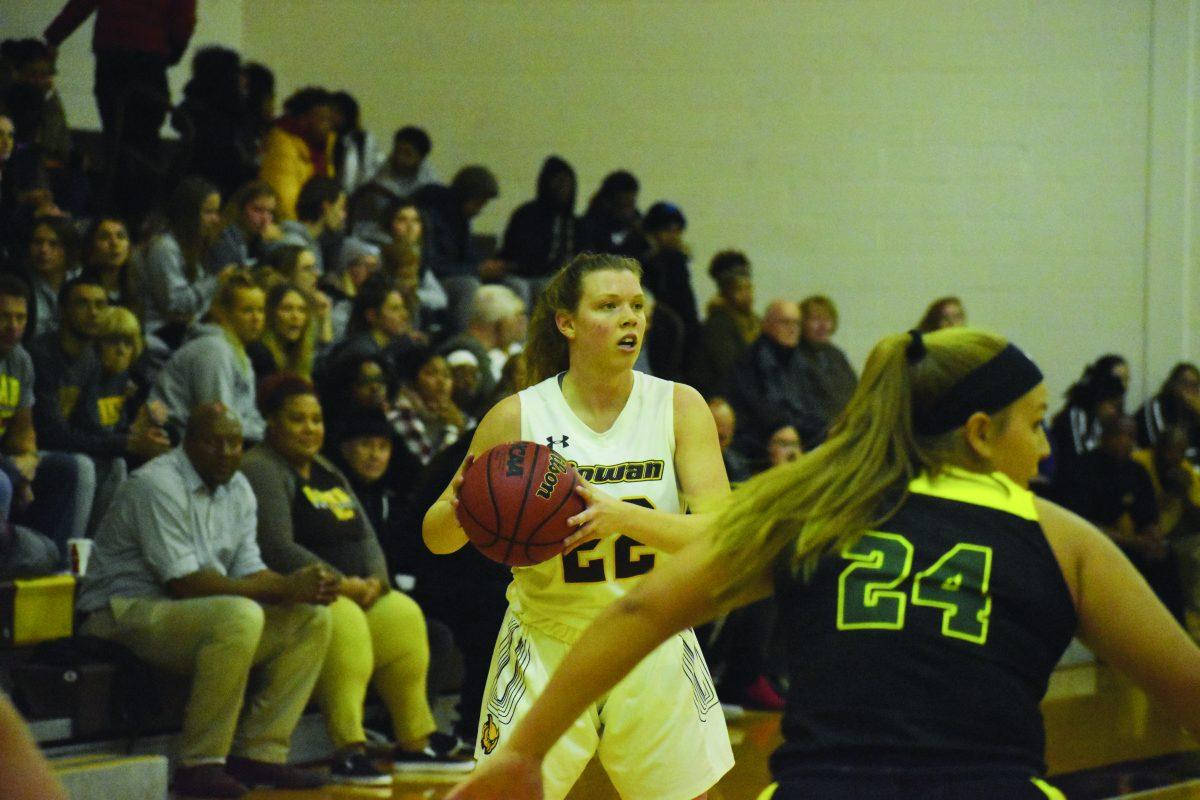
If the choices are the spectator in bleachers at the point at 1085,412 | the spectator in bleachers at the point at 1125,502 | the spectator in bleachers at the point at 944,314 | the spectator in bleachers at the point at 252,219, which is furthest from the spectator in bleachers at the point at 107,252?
the spectator in bleachers at the point at 1085,412

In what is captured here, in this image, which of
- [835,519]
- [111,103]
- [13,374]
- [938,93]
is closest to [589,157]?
[938,93]

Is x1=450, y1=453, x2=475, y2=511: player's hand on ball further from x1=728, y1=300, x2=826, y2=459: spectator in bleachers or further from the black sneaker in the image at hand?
x1=728, y1=300, x2=826, y2=459: spectator in bleachers

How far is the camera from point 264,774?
561 centimetres

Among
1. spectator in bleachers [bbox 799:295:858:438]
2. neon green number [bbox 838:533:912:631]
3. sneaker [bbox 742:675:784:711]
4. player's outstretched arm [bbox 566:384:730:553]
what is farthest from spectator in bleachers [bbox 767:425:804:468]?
neon green number [bbox 838:533:912:631]

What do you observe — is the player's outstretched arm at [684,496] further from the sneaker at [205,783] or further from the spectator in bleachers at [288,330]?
the spectator in bleachers at [288,330]

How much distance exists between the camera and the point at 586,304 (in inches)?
150

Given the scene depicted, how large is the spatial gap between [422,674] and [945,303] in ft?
17.6

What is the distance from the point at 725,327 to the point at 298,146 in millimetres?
2729

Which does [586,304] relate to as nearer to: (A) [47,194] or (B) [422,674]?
(B) [422,674]

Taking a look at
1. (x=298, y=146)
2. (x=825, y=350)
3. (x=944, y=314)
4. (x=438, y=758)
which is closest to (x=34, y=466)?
(x=438, y=758)

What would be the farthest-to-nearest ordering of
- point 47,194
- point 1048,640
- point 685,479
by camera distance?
point 47,194
point 685,479
point 1048,640

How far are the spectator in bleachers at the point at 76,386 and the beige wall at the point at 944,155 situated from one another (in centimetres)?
590

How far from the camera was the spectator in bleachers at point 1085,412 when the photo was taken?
10.9 metres

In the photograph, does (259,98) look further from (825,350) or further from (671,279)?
(825,350)
